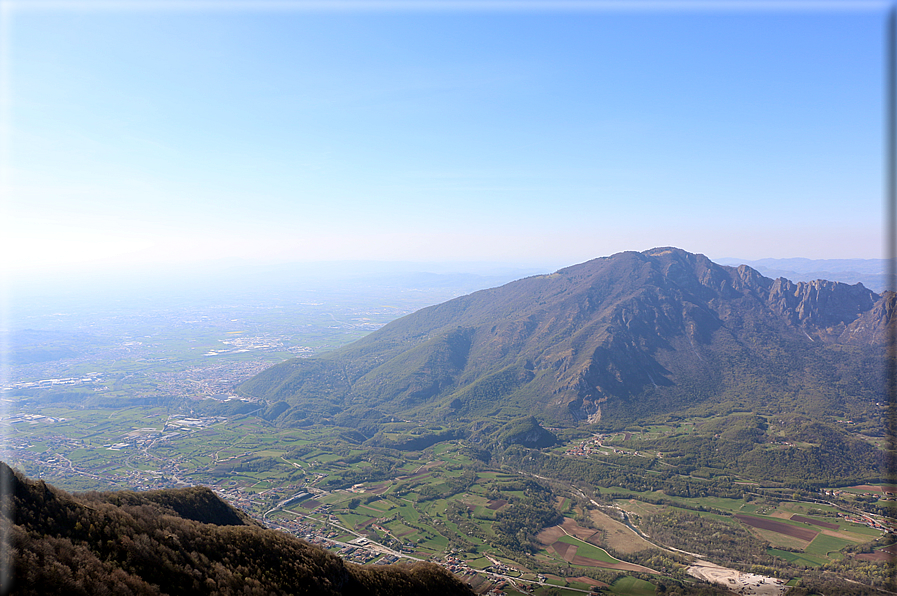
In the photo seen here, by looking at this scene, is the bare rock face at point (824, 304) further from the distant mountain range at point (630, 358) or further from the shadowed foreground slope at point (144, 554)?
the shadowed foreground slope at point (144, 554)

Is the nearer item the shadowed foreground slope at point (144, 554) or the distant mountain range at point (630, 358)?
the shadowed foreground slope at point (144, 554)

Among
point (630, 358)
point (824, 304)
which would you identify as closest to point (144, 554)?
point (630, 358)

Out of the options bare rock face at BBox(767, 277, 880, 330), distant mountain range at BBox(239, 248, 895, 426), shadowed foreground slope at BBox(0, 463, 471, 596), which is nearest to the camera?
shadowed foreground slope at BBox(0, 463, 471, 596)

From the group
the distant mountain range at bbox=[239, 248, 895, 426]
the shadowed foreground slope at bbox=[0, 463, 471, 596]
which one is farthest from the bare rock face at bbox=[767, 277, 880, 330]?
the shadowed foreground slope at bbox=[0, 463, 471, 596]

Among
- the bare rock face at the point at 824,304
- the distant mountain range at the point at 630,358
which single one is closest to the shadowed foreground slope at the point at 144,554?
the distant mountain range at the point at 630,358

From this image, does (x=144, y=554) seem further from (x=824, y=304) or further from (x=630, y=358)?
(x=824, y=304)

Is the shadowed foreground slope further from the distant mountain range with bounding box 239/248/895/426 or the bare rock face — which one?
the bare rock face

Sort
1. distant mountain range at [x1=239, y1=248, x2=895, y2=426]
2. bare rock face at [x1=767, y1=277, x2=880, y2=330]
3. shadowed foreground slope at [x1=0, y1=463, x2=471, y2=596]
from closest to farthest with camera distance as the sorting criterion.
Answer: shadowed foreground slope at [x1=0, y1=463, x2=471, y2=596] → distant mountain range at [x1=239, y1=248, x2=895, y2=426] → bare rock face at [x1=767, y1=277, x2=880, y2=330]
